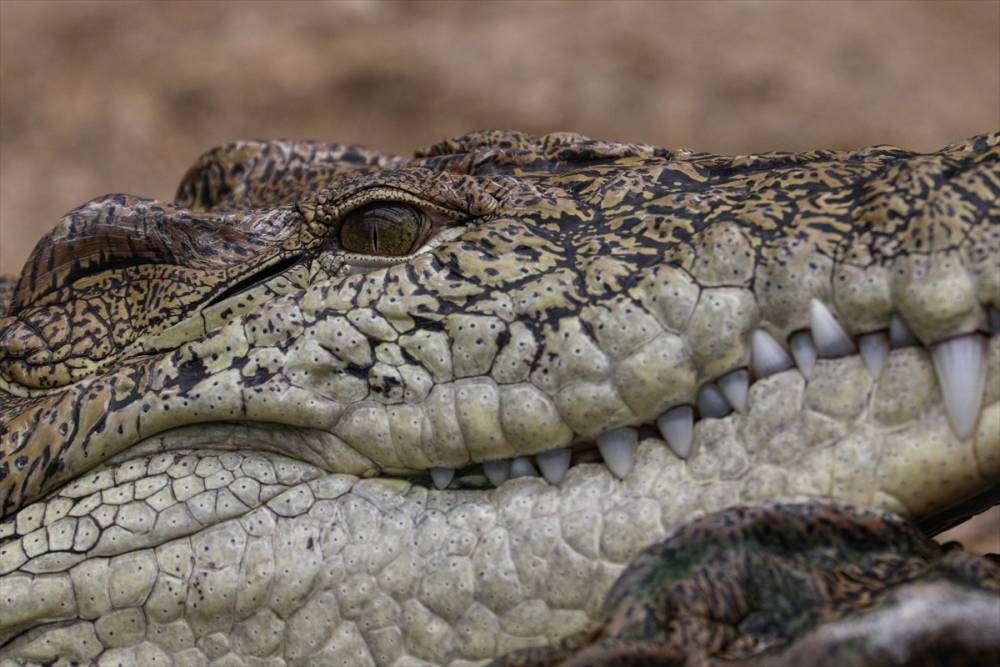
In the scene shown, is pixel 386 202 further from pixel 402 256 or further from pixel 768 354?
pixel 768 354

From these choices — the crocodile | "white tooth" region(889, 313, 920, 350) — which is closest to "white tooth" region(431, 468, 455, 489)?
the crocodile

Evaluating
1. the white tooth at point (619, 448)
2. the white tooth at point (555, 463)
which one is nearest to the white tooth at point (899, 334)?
the white tooth at point (619, 448)

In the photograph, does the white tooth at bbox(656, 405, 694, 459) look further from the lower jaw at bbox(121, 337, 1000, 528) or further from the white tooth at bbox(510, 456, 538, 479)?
the white tooth at bbox(510, 456, 538, 479)

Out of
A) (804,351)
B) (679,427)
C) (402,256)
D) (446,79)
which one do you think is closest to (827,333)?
(804,351)

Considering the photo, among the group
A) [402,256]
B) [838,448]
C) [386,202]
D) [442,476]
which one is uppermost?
[386,202]

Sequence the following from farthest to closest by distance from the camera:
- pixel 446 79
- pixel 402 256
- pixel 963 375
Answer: pixel 446 79, pixel 402 256, pixel 963 375

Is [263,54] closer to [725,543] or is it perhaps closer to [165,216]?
[165,216]
